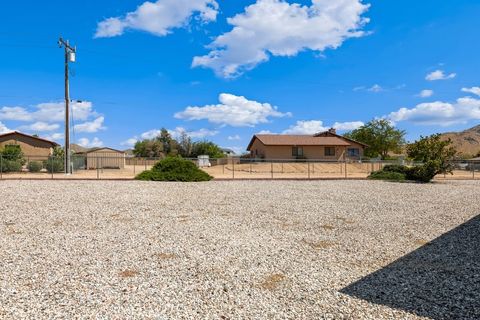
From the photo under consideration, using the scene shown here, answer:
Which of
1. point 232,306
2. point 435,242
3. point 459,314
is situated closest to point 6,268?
point 232,306

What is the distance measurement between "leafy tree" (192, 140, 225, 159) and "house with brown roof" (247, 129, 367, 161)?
567 inches

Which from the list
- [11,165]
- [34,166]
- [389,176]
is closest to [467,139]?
[389,176]

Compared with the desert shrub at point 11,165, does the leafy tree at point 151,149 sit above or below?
above

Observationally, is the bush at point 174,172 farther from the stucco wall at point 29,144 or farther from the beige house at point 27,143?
the stucco wall at point 29,144

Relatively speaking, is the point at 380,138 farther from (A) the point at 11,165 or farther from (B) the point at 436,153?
(A) the point at 11,165

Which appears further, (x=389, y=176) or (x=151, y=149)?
(x=151, y=149)

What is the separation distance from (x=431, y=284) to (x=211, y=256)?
4.06m

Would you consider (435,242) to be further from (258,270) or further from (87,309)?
(87,309)

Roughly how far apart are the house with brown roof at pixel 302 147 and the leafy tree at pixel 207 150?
47.2ft

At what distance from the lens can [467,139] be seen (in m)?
130

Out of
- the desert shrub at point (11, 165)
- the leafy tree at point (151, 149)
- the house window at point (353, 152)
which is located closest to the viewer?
the desert shrub at point (11, 165)

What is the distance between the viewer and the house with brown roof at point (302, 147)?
177 ft

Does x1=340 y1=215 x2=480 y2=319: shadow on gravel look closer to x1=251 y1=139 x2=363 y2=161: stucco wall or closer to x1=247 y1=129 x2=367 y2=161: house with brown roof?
x1=247 y1=129 x2=367 y2=161: house with brown roof

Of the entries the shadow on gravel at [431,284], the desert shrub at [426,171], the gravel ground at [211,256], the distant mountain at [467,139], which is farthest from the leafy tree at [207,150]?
the distant mountain at [467,139]
